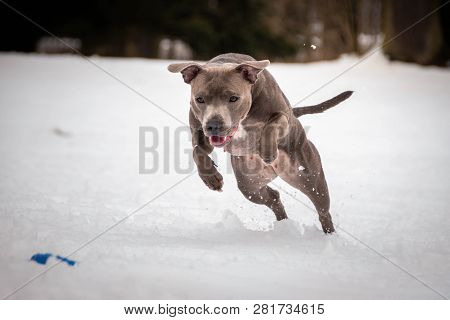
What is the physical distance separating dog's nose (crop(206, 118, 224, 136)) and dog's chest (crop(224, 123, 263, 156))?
42 centimetres

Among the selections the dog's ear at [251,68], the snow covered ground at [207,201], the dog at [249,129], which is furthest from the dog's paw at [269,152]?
the snow covered ground at [207,201]

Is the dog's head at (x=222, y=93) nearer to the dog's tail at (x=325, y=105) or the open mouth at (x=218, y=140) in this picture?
the open mouth at (x=218, y=140)

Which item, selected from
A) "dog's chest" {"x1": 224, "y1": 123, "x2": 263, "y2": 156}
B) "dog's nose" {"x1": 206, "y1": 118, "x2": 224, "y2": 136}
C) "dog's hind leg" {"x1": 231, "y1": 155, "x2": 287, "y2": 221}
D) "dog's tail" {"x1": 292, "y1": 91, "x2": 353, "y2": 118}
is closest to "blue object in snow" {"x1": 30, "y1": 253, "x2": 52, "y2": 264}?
"dog's nose" {"x1": 206, "y1": 118, "x2": 224, "y2": 136}

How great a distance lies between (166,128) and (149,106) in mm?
1962

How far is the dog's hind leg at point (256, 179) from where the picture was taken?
4418 mm

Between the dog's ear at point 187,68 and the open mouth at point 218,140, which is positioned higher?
the dog's ear at point 187,68

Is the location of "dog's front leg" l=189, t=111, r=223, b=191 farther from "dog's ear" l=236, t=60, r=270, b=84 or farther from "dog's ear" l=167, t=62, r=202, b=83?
"dog's ear" l=236, t=60, r=270, b=84

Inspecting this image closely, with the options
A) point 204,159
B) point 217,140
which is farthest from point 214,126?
point 204,159

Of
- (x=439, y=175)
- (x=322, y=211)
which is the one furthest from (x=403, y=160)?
(x=322, y=211)

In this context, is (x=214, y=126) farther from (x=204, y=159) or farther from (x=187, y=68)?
(x=187, y=68)

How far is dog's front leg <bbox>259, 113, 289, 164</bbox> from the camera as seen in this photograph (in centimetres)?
Result: 404

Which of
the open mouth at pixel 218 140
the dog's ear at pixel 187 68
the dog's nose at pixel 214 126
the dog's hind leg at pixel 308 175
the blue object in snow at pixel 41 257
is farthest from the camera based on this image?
the dog's hind leg at pixel 308 175

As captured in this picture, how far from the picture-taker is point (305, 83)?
1142 centimetres

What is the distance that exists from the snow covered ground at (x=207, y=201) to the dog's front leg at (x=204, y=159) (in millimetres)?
454
